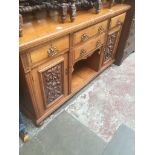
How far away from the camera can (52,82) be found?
1224 mm

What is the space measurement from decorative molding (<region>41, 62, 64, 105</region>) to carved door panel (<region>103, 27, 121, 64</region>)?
0.70m

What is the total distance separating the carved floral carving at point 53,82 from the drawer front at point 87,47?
0.19m

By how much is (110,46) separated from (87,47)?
0.52 m

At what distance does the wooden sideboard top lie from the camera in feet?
2.82

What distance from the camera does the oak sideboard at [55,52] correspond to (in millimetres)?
935

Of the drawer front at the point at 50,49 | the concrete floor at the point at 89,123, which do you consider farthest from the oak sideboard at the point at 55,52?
the concrete floor at the point at 89,123

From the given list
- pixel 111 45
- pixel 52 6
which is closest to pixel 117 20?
pixel 111 45

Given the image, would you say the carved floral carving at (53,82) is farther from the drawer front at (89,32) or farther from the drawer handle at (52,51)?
the drawer front at (89,32)

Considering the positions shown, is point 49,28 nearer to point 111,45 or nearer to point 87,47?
point 87,47

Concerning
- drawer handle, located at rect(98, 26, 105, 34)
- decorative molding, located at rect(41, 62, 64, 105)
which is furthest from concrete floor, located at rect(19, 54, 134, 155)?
drawer handle, located at rect(98, 26, 105, 34)

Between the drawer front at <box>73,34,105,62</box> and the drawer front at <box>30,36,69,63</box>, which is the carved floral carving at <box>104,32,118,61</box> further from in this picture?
the drawer front at <box>30,36,69,63</box>
